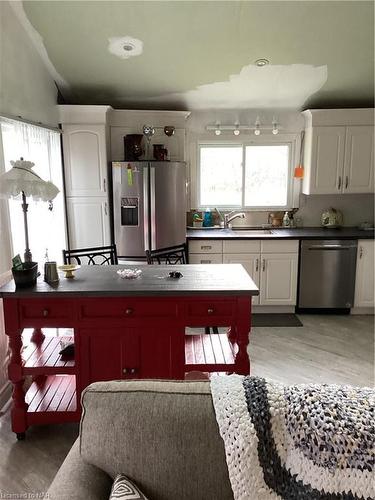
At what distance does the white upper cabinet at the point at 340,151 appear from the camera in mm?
4184

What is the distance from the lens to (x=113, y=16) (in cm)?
303

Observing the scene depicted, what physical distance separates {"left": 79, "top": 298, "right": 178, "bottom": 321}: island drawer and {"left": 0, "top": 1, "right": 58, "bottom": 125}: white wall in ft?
5.10

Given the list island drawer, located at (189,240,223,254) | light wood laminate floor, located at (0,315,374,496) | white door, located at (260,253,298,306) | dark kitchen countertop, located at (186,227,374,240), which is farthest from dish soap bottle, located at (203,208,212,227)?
light wood laminate floor, located at (0,315,374,496)

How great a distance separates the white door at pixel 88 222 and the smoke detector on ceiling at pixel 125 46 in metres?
1.41

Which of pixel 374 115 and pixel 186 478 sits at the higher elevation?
pixel 374 115

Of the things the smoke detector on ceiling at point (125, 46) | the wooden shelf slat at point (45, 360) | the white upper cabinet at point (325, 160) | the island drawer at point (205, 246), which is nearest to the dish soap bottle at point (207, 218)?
the island drawer at point (205, 246)

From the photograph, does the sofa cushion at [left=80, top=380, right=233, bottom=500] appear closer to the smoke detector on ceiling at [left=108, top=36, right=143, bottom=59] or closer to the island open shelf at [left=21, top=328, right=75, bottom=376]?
the island open shelf at [left=21, top=328, right=75, bottom=376]

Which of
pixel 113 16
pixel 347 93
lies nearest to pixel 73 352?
pixel 113 16

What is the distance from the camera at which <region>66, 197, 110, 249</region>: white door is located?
13.5 feet

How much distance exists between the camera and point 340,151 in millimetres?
4230

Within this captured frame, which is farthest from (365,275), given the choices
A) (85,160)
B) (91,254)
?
(85,160)

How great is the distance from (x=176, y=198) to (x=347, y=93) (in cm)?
217

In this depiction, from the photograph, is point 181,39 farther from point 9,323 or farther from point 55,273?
point 9,323

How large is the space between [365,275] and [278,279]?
0.93 m
